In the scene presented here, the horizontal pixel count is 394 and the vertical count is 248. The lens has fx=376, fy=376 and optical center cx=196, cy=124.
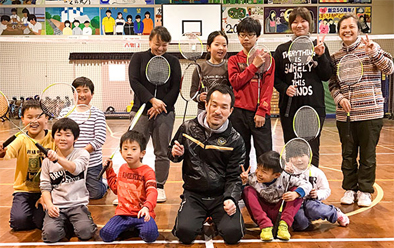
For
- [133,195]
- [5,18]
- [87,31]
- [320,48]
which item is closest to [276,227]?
[133,195]

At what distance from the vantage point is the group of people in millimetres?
3490

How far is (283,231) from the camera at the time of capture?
344cm

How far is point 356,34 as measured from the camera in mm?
4355

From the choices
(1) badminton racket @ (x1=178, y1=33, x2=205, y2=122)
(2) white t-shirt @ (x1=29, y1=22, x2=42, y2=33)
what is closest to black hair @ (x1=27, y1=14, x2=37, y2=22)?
(2) white t-shirt @ (x1=29, y1=22, x2=42, y2=33)

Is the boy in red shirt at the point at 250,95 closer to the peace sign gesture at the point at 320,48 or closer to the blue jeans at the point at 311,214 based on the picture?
the peace sign gesture at the point at 320,48

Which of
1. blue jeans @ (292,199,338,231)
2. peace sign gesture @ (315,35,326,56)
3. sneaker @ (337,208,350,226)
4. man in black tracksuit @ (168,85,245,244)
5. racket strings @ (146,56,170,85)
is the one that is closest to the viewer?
man in black tracksuit @ (168,85,245,244)

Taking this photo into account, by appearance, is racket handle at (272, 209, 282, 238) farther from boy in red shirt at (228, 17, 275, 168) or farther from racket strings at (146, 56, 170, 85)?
racket strings at (146, 56, 170, 85)

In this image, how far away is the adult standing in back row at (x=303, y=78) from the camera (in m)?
4.18

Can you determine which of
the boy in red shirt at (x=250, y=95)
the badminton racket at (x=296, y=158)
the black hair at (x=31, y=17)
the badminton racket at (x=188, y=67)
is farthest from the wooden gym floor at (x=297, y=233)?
the black hair at (x=31, y=17)

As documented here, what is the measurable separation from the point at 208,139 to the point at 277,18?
14.1 meters

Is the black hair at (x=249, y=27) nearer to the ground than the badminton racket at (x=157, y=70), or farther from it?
farther from it

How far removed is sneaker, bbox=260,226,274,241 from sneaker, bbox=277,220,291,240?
0.08 meters

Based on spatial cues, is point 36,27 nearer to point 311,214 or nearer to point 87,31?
point 87,31

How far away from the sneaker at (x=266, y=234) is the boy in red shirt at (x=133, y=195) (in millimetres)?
958
